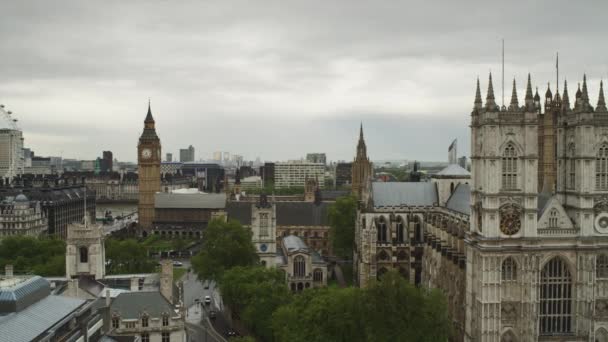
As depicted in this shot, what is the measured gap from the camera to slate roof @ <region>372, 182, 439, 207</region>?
266ft

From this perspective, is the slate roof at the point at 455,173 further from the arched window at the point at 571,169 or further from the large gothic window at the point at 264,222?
the arched window at the point at 571,169

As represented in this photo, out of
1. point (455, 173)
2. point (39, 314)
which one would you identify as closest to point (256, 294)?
point (39, 314)

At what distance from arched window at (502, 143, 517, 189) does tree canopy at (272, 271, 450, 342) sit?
1233cm

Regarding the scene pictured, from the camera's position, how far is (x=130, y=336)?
45125 mm

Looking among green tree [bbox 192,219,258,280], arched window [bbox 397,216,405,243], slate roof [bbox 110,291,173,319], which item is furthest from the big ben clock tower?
slate roof [bbox 110,291,173,319]

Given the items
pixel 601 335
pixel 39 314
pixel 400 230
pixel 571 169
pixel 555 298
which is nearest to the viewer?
pixel 39 314

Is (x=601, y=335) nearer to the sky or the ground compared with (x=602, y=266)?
nearer to the ground

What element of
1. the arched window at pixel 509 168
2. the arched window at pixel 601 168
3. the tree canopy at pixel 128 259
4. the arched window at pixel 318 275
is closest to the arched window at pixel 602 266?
the arched window at pixel 601 168

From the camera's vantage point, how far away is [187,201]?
142125 millimetres

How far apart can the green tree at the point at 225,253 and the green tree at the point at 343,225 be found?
2456 cm

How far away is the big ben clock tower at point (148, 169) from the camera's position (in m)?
137

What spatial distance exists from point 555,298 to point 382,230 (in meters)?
29.8

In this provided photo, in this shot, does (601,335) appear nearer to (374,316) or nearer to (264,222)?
(374,316)

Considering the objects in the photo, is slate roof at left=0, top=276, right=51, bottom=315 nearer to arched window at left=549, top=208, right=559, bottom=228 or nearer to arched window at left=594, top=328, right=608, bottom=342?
arched window at left=549, top=208, right=559, bottom=228
